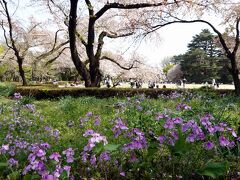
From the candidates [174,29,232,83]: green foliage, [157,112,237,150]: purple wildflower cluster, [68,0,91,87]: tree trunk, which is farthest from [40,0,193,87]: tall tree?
[174,29,232,83]: green foliage

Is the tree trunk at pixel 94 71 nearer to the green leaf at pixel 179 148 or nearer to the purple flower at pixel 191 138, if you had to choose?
the green leaf at pixel 179 148

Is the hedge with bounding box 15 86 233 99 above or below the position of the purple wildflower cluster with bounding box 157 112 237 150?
below

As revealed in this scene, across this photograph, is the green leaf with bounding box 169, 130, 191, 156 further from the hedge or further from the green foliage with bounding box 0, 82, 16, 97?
the green foliage with bounding box 0, 82, 16, 97

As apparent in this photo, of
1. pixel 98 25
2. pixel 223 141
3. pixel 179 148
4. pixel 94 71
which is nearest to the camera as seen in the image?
pixel 223 141

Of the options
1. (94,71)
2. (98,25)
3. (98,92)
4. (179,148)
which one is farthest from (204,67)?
(179,148)

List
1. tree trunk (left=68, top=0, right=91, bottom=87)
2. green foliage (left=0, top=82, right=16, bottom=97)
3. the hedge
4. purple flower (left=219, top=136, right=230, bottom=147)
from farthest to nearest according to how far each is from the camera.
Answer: tree trunk (left=68, top=0, right=91, bottom=87) < green foliage (left=0, top=82, right=16, bottom=97) < the hedge < purple flower (left=219, top=136, right=230, bottom=147)

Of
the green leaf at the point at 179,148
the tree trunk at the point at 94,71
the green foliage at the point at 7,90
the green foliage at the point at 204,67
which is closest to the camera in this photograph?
the green leaf at the point at 179,148

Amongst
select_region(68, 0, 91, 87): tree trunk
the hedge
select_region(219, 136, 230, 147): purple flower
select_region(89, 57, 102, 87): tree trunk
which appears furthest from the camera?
select_region(89, 57, 102, 87): tree trunk

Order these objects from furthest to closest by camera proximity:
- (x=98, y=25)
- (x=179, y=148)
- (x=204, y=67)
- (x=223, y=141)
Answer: (x=204, y=67), (x=98, y=25), (x=179, y=148), (x=223, y=141)

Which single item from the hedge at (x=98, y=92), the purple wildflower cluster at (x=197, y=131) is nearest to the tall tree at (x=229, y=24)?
the hedge at (x=98, y=92)

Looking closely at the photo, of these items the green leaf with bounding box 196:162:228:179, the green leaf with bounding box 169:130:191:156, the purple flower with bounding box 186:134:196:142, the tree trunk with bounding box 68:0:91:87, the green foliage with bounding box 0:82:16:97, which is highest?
the tree trunk with bounding box 68:0:91:87

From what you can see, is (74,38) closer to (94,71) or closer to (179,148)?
(94,71)

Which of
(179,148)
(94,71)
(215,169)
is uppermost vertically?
(94,71)

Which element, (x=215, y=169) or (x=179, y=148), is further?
(x=179, y=148)
